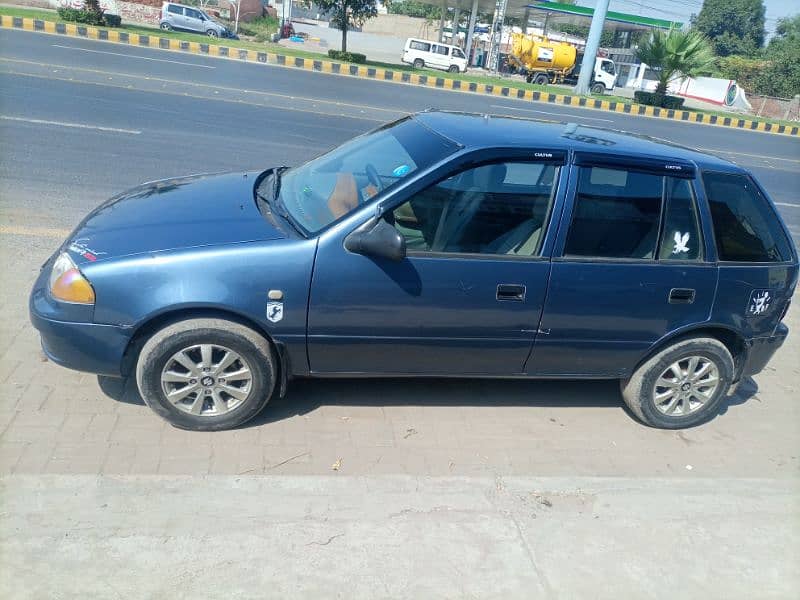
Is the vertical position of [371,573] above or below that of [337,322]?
below

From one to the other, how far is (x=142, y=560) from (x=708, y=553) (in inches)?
102

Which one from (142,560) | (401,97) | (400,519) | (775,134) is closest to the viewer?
(142,560)

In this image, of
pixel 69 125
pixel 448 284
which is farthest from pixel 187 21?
pixel 448 284

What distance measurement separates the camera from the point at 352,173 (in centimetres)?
440

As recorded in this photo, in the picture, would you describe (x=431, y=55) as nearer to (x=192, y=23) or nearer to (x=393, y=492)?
(x=192, y=23)

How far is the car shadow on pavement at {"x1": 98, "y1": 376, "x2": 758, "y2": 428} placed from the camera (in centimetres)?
416

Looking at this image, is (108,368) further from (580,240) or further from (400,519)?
(580,240)

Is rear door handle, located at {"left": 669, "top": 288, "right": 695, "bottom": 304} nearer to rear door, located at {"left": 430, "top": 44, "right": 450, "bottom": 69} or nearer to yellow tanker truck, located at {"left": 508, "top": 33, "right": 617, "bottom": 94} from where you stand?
→ rear door, located at {"left": 430, "top": 44, "right": 450, "bottom": 69}

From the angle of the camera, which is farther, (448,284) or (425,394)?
(425,394)

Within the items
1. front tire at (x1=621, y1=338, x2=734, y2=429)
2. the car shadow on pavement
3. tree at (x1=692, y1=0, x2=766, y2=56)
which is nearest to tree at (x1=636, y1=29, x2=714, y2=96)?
the car shadow on pavement

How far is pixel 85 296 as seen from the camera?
11.6ft

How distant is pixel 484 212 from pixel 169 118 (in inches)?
376

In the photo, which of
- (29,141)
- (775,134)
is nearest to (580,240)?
(29,141)

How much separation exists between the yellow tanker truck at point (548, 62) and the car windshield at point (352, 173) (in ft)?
122
